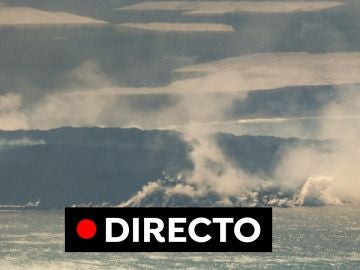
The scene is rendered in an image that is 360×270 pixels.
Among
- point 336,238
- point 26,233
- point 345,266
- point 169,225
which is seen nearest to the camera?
point 169,225

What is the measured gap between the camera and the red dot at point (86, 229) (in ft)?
195

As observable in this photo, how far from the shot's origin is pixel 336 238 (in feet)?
577

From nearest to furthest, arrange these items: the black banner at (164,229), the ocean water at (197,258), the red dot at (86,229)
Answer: the black banner at (164,229)
the red dot at (86,229)
the ocean water at (197,258)

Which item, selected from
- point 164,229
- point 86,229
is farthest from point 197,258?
point 164,229

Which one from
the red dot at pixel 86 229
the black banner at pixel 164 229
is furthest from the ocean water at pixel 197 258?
the black banner at pixel 164 229

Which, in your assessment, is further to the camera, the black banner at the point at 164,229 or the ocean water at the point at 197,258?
the ocean water at the point at 197,258

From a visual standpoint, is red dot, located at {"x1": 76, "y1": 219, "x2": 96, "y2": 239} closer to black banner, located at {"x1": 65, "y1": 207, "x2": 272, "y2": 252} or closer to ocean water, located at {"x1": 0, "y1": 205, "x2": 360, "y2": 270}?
black banner, located at {"x1": 65, "y1": 207, "x2": 272, "y2": 252}

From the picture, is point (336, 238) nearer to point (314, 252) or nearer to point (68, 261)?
point (314, 252)

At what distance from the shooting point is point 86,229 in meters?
59.6

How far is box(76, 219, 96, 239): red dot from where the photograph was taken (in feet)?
195

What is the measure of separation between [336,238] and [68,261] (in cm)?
5018

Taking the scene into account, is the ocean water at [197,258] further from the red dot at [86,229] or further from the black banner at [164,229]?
the black banner at [164,229]

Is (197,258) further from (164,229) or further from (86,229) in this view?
(164,229)

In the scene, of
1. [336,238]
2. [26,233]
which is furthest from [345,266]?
[26,233]
